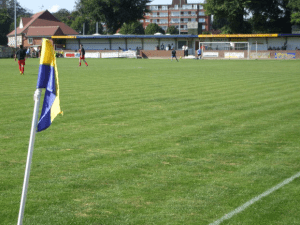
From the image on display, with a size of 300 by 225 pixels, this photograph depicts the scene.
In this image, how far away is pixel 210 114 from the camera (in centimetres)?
1273

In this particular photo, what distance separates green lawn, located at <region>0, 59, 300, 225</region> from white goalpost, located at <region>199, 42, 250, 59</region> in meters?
51.9

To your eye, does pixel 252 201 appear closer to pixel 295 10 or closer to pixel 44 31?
pixel 295 10

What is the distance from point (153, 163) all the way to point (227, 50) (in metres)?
60.9

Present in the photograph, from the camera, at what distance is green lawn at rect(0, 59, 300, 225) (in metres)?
5.34

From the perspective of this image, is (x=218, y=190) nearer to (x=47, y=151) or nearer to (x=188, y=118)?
(x=47, y=151)

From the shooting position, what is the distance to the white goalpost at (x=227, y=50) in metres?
65.1

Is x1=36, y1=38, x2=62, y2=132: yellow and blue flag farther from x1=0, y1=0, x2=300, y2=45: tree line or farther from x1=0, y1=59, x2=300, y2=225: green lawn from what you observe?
x1=0, y1=0, x2=300, y2=45: tree line

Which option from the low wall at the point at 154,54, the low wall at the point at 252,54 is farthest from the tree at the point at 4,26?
the low wall at the point at 252,54

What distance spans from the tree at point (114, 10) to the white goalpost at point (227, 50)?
26711 millimetres

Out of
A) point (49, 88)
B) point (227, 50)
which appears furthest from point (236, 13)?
point (49, 88)

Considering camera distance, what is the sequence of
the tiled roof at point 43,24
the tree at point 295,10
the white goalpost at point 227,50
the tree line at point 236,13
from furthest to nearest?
the tiled roof at point 43,24 < the tree line at point 236,13 < the tree at point 295,10 < the white goalpost at point 227,50

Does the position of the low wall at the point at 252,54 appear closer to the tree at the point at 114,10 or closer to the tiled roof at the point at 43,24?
the tree at the point at 114,10

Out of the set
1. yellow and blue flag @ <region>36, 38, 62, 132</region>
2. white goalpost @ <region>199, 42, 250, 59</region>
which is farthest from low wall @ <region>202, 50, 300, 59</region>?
yellow and blue flag @ <region>36, 38, 62, 132</region>

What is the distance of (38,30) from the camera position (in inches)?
4117
